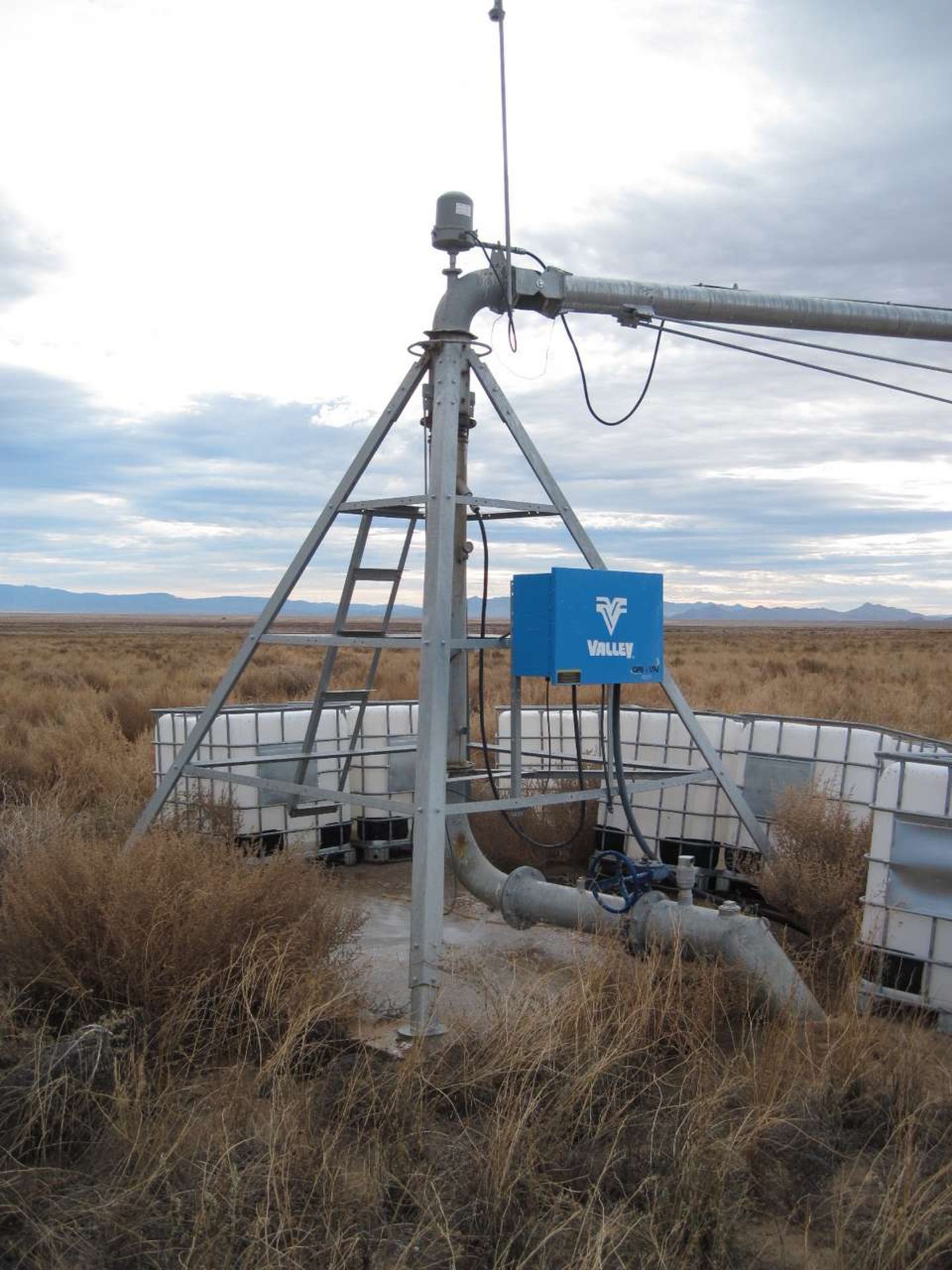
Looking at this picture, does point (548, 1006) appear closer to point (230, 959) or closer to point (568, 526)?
point (230, 959)

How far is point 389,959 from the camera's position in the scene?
647cm

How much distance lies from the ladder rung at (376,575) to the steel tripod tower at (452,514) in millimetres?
390

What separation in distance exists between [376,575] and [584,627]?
1.85m

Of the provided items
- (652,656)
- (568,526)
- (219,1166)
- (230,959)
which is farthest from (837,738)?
(219,1166)

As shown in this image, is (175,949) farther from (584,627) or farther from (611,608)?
(611,608)


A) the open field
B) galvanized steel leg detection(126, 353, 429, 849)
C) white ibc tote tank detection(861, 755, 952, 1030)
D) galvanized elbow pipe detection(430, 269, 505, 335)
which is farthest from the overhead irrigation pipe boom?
the open field

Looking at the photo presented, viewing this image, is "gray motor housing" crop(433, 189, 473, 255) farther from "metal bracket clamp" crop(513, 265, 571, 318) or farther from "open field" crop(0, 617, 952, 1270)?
"open field" crop(0, 617, 952, 1270)

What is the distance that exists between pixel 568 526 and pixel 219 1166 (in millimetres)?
3859

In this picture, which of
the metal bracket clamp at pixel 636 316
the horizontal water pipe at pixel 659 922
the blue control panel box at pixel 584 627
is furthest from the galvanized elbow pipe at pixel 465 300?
the horizontal water pipe at pixel 659 922

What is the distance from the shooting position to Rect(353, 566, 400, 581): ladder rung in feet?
23.2

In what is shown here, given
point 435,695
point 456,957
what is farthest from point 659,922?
point 435,695

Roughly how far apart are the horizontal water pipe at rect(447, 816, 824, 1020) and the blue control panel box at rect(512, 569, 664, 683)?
1.19 metres

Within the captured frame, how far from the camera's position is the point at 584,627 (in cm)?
577

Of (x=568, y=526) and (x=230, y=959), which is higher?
(x=568, y=526)
